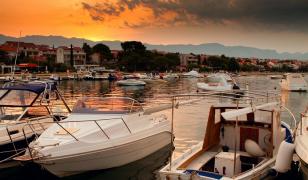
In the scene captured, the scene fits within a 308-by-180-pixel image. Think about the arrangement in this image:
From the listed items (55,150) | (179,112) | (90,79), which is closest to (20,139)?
(55,150)

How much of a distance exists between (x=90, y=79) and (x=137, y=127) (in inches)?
3583

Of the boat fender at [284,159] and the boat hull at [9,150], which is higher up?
the boat fender at [284,159]

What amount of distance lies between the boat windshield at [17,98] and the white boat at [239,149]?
766 centimetres

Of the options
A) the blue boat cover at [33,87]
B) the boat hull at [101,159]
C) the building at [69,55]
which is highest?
the building at [69,55]

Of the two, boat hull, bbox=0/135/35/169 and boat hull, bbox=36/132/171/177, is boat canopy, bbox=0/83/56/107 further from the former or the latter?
boat hull, bbox=36/132/171/177

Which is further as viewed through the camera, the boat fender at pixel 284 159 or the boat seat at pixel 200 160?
the boat seat at pixel 200 160

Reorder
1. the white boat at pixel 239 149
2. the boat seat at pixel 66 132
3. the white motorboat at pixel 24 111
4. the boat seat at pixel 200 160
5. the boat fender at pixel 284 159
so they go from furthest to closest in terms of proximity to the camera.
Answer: the white motorboat at pixel 24 111 → the boat seat at pixel 66 132 → the boat seat at pixel 200 160 → the boat fender at pixel 284 159 → the white boat at pixel 239 149

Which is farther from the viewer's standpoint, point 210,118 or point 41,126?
point 41,126

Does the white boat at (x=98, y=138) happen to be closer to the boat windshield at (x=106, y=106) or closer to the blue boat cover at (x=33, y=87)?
the boat windshield at (x=106, y=106)

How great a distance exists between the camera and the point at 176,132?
23.3 meters

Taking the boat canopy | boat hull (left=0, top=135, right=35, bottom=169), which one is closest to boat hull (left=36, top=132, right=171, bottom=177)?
boat hull (left=0, top=135, right=35, bottom=169)

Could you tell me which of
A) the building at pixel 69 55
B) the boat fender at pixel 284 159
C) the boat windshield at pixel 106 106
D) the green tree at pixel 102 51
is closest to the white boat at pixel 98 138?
the boat windshield at pixel 106 106

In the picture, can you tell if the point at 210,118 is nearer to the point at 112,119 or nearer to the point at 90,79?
the point at 112,119

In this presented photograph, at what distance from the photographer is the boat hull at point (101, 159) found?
12539 mm
